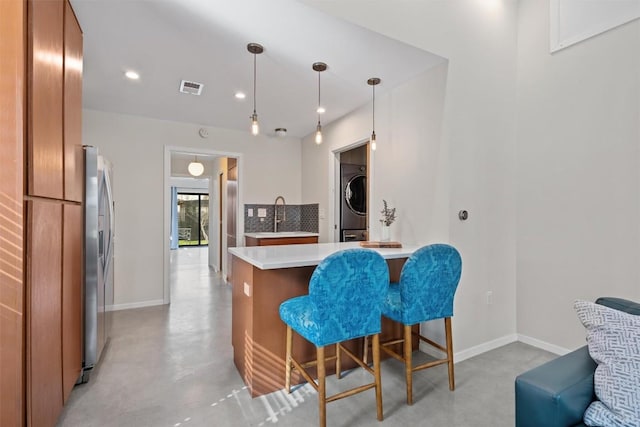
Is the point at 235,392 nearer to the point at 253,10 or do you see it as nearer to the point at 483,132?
the point at 253,10

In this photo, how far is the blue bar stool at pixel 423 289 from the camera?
192cm

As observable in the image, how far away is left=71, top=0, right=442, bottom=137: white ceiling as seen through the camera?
6.52 feet

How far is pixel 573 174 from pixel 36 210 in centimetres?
367

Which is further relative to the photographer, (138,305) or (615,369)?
(138,305)

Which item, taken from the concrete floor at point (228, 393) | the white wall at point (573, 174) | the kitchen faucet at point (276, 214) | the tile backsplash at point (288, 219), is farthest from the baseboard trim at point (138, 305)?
the white wall at point (573, 174)

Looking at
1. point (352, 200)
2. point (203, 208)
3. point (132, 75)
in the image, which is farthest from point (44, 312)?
point (203, 208)

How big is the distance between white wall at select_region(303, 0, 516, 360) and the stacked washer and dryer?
1.28 m

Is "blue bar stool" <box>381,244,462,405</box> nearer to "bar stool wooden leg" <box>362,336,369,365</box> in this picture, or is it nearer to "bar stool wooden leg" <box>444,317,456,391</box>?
"bar stool wooden leg" <box>444,317,456,391</box>

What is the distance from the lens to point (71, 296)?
188cm

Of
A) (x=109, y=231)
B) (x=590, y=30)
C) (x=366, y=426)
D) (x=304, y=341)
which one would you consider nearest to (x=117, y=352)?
(x=109, y=231)

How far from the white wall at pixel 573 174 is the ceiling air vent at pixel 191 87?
3.21 m

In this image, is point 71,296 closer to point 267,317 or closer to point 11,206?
point 11,206

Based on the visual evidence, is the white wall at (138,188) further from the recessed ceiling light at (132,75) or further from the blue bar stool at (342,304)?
the blue bar stool at (342,304)

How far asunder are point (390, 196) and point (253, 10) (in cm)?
202
